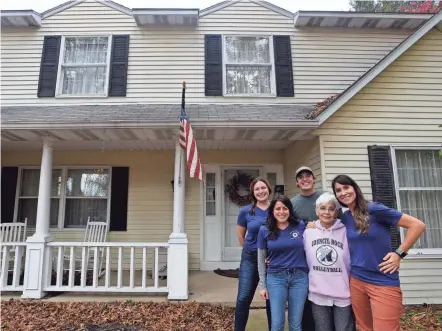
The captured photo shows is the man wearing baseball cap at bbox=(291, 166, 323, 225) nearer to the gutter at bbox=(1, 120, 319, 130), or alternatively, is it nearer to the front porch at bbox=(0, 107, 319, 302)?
the gutter at bbox=(1, 120, 319, 130)

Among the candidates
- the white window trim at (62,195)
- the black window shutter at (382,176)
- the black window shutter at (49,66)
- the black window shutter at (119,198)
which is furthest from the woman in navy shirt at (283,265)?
the black window shutter at (49,66)

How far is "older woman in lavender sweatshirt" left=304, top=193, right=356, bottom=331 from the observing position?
203cm

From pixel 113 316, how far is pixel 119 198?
2.72 m

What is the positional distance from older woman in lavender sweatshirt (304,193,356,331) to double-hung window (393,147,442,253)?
277 cm

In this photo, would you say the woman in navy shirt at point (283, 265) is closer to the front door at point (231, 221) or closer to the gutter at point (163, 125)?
the gutter at point (163, 125)

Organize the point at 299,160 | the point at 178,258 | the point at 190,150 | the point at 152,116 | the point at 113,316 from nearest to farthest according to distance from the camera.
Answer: the point at 113,316, the point at 190,150, the point at 178,258, the point at 152,116, the point at 299,160

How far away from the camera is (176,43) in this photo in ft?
20.5

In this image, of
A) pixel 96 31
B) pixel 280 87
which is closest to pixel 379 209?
pixel 280 87

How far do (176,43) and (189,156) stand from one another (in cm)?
346

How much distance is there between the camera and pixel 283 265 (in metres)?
2.20

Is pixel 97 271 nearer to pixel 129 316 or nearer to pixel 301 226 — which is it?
pixel 129 316

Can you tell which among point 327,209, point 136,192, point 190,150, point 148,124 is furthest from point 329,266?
point 136,192

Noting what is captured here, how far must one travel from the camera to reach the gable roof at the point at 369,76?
4293mm

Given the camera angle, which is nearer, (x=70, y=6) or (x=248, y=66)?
(x=248, y=66)
